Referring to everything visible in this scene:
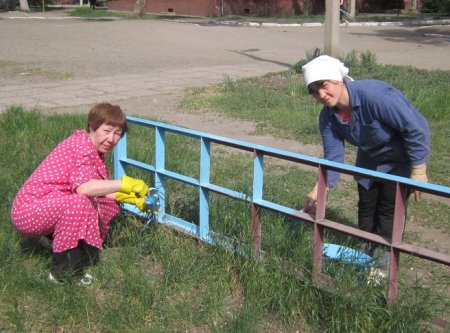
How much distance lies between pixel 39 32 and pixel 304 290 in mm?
21181

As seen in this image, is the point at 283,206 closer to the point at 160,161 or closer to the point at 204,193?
the point at 204,193

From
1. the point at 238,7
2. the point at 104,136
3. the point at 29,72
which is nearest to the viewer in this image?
the point at 104,136

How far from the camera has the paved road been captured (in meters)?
9.97

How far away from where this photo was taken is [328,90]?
3.05 meters

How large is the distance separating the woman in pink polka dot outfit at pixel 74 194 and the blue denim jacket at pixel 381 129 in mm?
1066

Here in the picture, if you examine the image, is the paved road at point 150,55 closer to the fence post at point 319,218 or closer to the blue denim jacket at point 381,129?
the blue denim jacket at point 381,129

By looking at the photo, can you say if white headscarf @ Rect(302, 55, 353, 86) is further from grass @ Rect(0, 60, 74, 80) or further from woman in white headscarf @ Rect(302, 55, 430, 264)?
grass @ Rect(0, 60, 74, 80)

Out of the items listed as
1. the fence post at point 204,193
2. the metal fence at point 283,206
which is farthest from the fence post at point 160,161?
the fence post at point 204,193

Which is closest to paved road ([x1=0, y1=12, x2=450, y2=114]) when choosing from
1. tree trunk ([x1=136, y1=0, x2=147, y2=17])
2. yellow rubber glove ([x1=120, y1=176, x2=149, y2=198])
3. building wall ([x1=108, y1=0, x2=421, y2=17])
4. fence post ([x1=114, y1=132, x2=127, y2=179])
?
fence post ([x1=114, y1=132, x2=127, y2=179])

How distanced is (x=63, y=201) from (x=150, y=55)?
12.6 m

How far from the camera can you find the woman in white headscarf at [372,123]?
299 centimetres

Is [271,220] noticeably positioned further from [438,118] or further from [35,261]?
[438,118]

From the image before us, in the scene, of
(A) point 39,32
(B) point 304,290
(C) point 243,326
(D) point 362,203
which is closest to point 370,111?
(D) point 362,203

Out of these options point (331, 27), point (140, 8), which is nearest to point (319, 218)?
point (331, 27)
